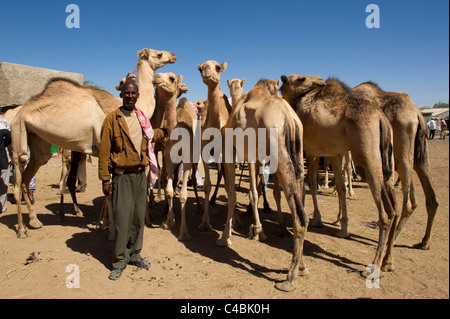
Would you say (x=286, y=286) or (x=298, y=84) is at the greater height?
(x=298, y=84)

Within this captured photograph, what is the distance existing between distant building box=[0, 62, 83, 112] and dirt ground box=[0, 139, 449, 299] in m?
8.84

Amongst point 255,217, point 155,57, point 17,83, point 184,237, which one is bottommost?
point 184,237

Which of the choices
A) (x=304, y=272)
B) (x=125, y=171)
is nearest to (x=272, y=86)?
(x=125, y=171)

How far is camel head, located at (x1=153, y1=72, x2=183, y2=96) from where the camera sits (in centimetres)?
507

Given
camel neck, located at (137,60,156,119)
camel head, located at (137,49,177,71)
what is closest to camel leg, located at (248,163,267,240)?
camel neck, located at (137,60,156,119)

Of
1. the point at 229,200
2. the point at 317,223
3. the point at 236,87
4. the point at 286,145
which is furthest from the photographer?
the point at 236,87

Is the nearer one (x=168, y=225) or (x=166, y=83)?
(x=166, y=83)

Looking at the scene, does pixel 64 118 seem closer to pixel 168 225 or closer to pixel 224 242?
pixel 168 225

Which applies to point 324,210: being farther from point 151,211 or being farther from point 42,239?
point 42,239

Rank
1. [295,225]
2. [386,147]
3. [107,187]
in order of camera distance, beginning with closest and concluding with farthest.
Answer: [295,225] < [107,187] < [386,147]

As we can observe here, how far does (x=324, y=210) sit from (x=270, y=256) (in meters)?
3.35

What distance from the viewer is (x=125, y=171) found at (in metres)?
3.98

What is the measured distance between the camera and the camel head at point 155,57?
559cm

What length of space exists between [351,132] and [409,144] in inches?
48.3
